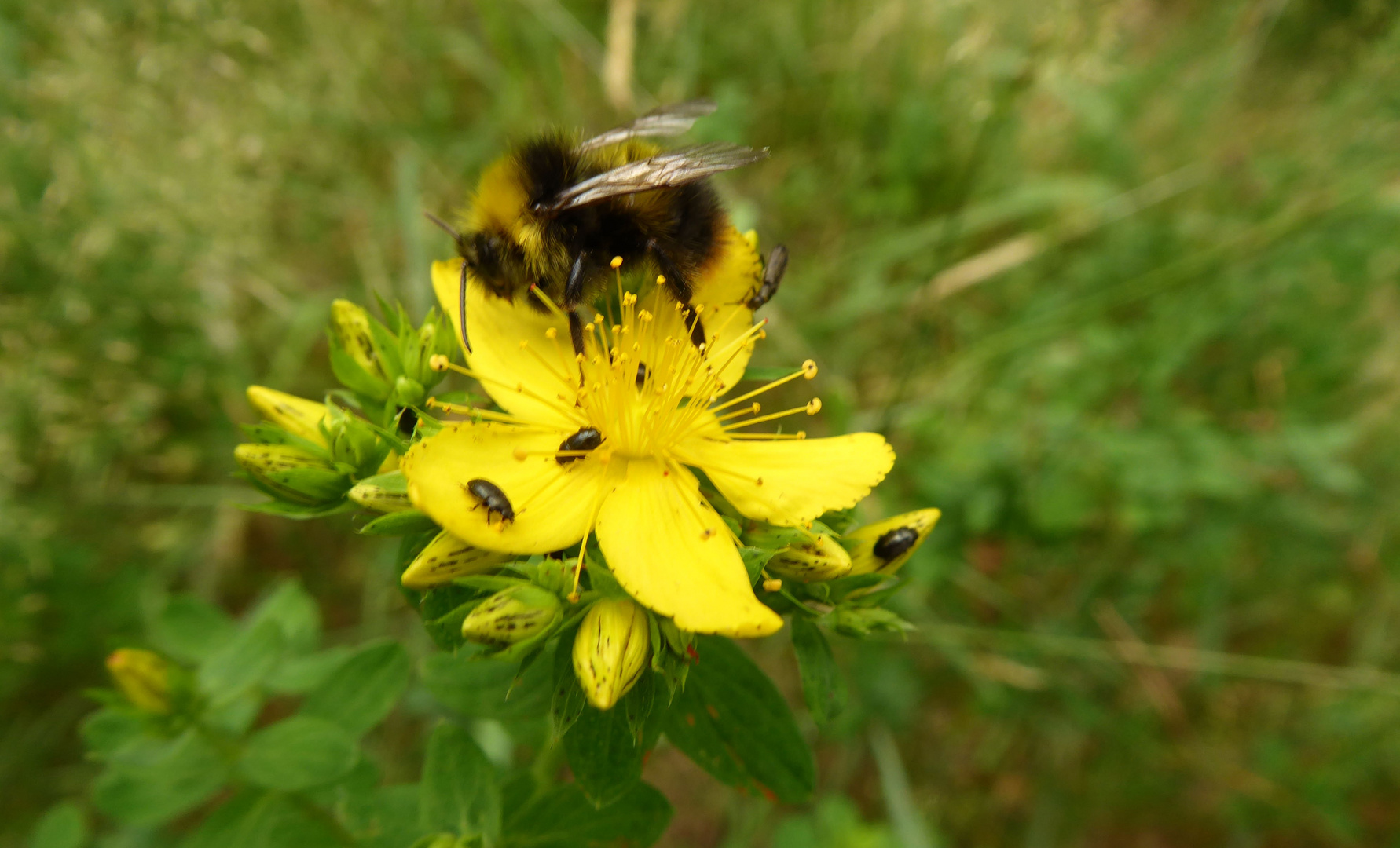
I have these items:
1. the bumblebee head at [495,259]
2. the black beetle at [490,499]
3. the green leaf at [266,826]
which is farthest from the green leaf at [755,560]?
the green leaf at [266,826]

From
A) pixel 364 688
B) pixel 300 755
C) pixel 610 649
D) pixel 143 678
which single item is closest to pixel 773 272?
pixel 610 649

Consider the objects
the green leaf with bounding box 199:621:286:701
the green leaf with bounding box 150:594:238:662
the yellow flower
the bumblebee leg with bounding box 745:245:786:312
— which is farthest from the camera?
the green leaf with bounding box 150:594:238:662

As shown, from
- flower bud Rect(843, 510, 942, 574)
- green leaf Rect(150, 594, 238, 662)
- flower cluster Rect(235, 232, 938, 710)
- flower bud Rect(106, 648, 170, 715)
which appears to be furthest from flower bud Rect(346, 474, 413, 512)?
green leaf Rect(150, 594, 238, 662)

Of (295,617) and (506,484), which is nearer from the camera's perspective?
(506,484)

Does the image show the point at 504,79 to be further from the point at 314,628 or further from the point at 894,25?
the point at 314,628

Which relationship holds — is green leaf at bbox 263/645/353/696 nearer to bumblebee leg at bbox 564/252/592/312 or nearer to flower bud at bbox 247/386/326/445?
flower bud at bbox 247/386/326/445

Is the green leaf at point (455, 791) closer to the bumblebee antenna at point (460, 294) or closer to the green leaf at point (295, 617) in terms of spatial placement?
the bumblebee antenna at point (460, 294)

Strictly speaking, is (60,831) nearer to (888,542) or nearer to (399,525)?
(399,525)
